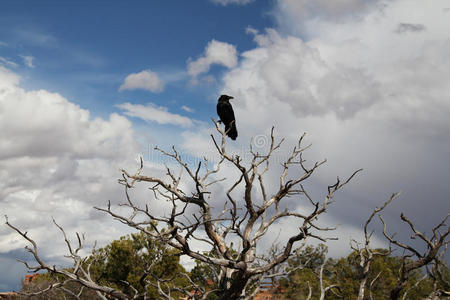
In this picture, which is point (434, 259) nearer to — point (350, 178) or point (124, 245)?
point (350, 178)

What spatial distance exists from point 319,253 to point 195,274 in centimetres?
1789

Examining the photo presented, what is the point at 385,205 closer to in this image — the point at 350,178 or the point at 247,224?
the point at 350,178

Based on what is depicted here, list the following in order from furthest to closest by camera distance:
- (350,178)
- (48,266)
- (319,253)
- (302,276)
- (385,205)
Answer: (319,253)
(302,276)
(385,205)
(350,178)
(48,266)

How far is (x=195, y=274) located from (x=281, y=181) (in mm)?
20255

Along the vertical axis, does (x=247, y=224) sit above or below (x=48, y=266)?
above

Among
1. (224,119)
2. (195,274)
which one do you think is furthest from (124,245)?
(224,119)

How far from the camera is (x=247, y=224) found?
24.1 ft

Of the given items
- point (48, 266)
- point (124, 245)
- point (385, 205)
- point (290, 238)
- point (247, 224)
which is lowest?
point (48, 266)

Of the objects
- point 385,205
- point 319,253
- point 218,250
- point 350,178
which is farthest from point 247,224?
point 319,253

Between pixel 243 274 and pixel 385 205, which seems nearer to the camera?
pixel 243 274

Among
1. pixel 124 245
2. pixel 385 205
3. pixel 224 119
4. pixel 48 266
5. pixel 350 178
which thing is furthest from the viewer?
pixel 124 245

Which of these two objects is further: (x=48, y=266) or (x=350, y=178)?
(x=350, y=178)

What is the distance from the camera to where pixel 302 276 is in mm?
29828

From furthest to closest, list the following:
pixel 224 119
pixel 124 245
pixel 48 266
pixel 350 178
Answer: pixel 124 245 → pixel 224 119 → pixel 350 178 → pixel 48 266
